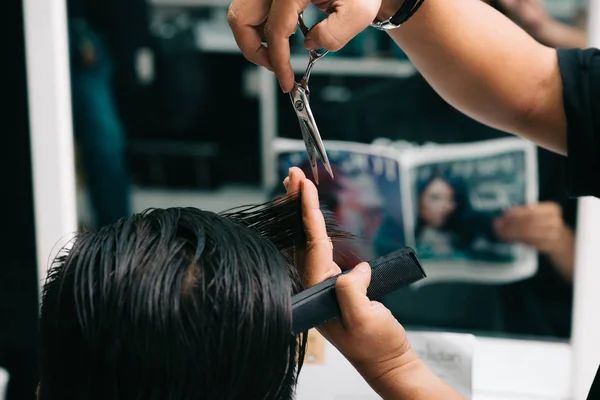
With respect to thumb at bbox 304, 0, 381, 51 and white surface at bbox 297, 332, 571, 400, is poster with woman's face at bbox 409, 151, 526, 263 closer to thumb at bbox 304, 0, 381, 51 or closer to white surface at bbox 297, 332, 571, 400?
white surface at bbox 297, 332, 571, 400

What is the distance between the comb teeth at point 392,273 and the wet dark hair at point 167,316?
10cm

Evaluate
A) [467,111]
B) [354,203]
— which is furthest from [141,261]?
[354,203]

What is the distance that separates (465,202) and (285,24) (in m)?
0.95

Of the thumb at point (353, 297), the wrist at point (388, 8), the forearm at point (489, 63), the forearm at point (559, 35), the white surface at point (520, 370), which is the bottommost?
the white surface at point (520, 370)

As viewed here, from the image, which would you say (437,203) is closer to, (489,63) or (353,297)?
(489,63)

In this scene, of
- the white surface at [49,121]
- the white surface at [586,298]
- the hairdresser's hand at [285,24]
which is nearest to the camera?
the hairdresser's hand at [285,24]

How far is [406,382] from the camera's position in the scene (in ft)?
2.30

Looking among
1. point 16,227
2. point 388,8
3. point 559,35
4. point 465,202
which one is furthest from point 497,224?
point 16,227

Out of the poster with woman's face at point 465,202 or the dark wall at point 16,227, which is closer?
the dark wall at point 16,227

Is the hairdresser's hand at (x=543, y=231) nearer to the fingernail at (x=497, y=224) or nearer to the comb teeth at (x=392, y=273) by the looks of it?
the fingernail at (x=497, y=224)

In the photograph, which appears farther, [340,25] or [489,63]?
[489,63]

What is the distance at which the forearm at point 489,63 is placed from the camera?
88cm

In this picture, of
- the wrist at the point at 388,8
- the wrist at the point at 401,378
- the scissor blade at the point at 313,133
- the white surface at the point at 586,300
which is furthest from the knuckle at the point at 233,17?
the white surface at the point at 586,300

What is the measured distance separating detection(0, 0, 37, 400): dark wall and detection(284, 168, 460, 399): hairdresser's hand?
84cm
